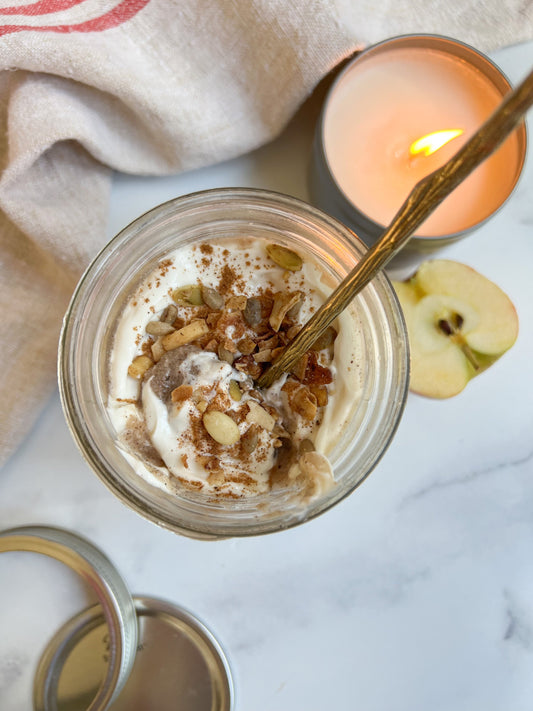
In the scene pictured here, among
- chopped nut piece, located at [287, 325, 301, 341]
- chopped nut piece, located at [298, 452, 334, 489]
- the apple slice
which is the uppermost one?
the apple slice

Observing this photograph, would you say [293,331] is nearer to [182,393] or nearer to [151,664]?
[182,393]

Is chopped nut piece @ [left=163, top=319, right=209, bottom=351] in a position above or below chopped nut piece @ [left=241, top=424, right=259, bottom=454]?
above

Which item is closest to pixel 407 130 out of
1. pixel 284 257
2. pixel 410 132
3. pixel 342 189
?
pixel 410 132

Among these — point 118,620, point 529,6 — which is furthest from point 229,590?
point 529,6

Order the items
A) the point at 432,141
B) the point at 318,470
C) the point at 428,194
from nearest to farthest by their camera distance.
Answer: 1. the point at 428,194
2. the point at 318,470
3. the point at 432,141

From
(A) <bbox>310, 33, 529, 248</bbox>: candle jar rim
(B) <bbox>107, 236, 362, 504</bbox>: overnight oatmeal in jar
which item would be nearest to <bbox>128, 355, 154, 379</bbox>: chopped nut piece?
(B) <bbox>107, 236, 362, 504</bbox>: overnight oatmeal in jar

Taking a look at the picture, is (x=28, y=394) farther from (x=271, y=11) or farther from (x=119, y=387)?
(x=271, y=11)

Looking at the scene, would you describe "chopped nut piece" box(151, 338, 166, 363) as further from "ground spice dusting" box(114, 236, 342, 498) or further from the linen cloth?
→ the linen cloth
